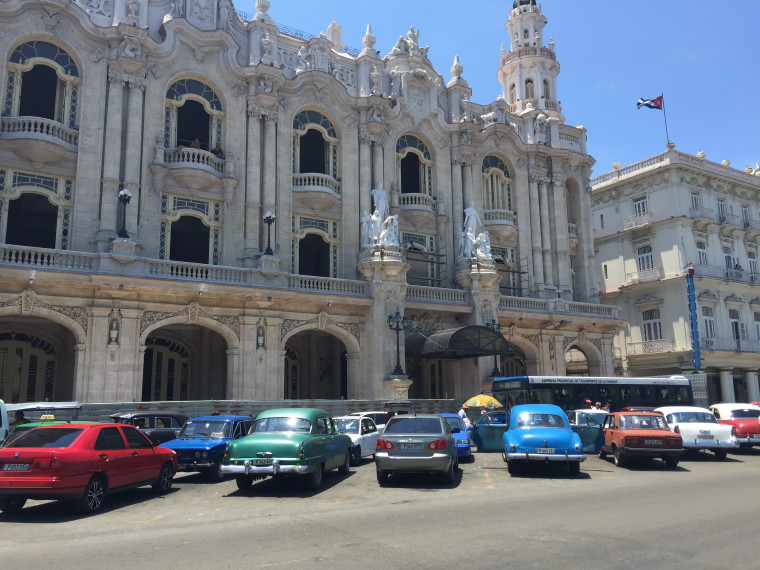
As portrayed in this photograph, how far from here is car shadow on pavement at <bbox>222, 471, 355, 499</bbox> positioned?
1300 centimetres

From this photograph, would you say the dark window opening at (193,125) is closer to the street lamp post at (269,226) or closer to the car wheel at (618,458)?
the street lamp post at (269,226)

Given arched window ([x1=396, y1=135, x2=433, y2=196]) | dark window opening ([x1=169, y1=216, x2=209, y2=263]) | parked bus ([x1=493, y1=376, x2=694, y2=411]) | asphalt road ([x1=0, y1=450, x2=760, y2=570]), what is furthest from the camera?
arched window ([x1=396, y1=135, x2=433, y2=196])

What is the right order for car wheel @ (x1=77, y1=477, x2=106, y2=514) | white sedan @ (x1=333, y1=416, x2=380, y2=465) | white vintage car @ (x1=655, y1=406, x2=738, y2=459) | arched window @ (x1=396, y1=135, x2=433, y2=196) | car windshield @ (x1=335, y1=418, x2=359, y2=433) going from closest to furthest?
car wheel @ (x1=77, y1=477, x2=106, y2=514) → white sedan @ (x1=333, y1=416, x2=380, y2=465) → car windshield @ (x1=335, y1=418, x2=359, y2=433) → white vintage car @ (x1=655, y1=406, x2=738, y2=459) → arched window @ (x1=396, y1=135, x2=433, y2=196)

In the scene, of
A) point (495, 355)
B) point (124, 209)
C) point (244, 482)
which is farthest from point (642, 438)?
point (124, 209)

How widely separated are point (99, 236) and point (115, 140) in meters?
4.15

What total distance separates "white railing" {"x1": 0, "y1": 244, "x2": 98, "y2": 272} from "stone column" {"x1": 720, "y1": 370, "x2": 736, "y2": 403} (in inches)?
1531

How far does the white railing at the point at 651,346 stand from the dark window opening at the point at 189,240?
3079 cm

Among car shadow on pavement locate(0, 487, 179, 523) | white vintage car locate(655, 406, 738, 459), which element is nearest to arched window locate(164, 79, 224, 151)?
car shadow on pavement locate(0, 487, 179, 523)

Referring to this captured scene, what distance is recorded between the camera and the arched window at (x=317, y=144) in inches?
1275

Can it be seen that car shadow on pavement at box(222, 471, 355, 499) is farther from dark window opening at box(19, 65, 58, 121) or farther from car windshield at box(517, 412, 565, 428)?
dark window opening at box(19, 65, 58, 121)

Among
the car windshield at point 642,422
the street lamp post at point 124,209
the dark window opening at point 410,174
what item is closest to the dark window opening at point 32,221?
the street lamp post at point 124,209

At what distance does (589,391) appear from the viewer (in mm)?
26984

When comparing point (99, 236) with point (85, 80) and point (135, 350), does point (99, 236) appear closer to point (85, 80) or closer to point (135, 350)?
point (135, 350)

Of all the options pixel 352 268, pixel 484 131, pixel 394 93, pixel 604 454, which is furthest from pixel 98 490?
pixel 484 131
